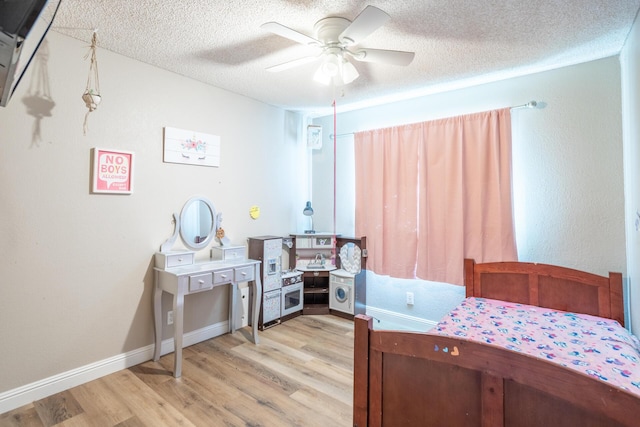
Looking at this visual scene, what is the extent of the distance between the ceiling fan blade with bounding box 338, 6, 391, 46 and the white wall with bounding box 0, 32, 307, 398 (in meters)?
1.78

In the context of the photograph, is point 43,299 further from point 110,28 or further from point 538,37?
point 538,37

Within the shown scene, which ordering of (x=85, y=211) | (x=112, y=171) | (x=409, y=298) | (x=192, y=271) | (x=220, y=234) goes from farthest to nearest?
(x=409, y=298)
(x=220, y=234)
(x=192, y=271)
(x=112, y=171)
(x=85, y=211)

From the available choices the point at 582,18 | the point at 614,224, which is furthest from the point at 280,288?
the point at 582,18

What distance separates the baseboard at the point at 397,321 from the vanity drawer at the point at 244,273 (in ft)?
5.05

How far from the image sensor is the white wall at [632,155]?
194cm

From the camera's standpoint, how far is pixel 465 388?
1.08 metres

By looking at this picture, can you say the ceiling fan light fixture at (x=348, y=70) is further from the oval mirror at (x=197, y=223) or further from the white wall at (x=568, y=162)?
the oval mirror at (x=197, y=223)

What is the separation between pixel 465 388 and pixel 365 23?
1736 millimetres

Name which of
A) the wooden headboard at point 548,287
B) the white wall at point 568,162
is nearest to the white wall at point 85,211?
the wooden headboard at point 548,287

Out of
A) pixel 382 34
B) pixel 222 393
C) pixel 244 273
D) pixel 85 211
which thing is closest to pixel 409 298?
pixel 244 273

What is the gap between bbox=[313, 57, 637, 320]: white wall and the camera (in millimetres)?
2379

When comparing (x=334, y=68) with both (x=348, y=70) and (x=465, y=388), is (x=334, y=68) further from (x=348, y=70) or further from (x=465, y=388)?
(x=465, y=388)

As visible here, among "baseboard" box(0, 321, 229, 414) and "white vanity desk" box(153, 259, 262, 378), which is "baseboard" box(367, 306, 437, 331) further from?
"baseboard" box(0, 321, 229, 414)

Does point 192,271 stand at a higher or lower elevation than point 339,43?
lower
